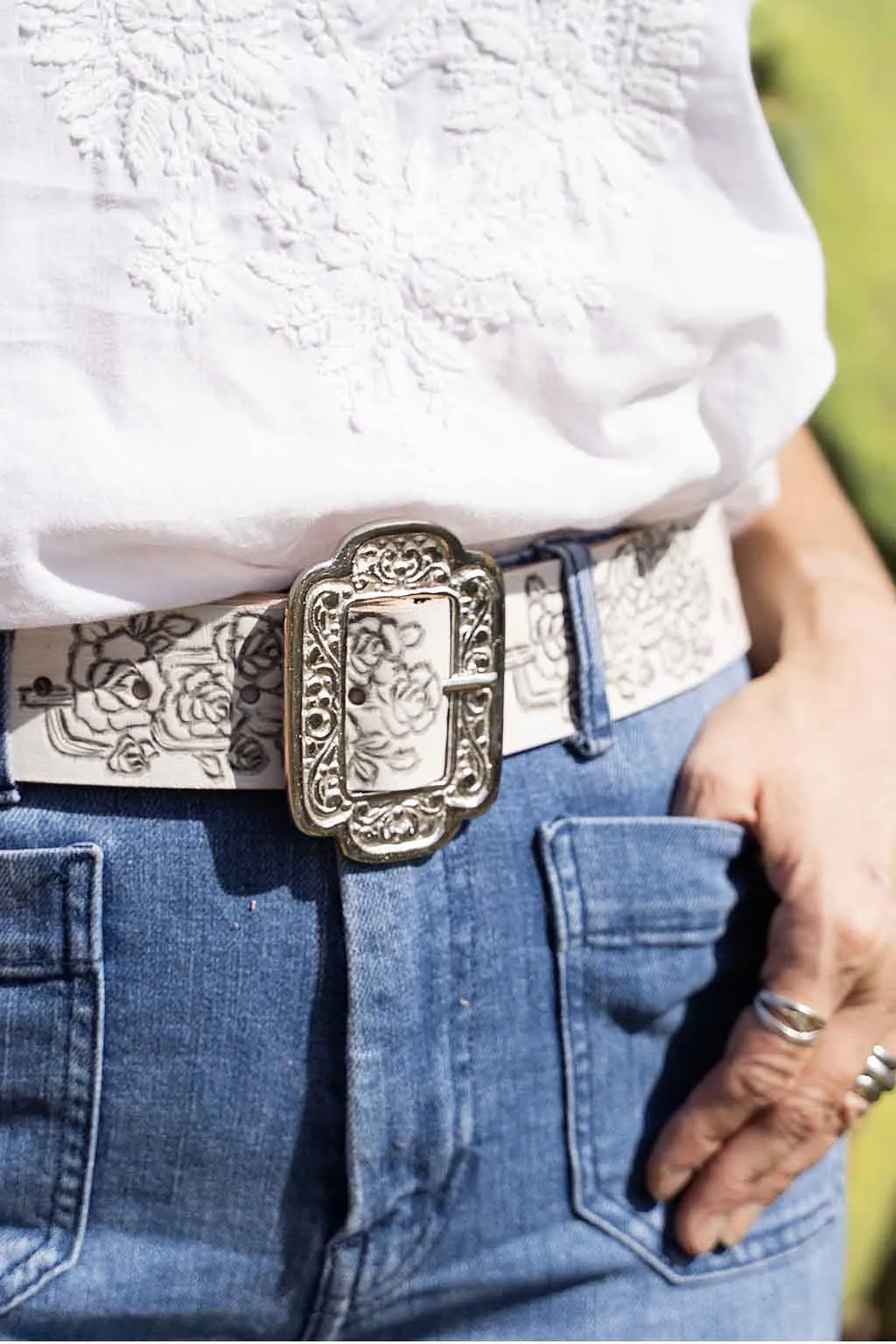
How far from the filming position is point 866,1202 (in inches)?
73.9

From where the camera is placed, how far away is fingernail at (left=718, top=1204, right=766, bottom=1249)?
0.89m

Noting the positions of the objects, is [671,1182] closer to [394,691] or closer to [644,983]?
[644,983]

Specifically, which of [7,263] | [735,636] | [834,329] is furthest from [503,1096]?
[834,329]

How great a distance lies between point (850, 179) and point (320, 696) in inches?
43.3

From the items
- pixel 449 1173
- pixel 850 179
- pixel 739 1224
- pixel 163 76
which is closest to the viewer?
pixel 163 76

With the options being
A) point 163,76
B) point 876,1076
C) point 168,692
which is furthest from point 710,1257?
point 163,76

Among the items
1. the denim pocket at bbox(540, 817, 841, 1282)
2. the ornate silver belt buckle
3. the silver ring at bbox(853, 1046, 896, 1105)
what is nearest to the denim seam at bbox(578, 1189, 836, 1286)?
the denim pocket at bbox(540, 817, 841, 1282)

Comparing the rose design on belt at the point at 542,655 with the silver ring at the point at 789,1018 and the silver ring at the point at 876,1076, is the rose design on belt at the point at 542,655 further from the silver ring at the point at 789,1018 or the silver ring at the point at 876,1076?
the silver ring at the point at 876,1076

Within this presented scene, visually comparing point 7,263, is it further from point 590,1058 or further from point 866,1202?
point 866,1202

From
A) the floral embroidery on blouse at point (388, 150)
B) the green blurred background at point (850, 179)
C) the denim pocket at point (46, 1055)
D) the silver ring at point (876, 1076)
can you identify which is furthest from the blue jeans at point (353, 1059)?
the green blurred background at point (850, 179)

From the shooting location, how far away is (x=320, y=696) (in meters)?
0.70

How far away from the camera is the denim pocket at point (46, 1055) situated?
2.30ft

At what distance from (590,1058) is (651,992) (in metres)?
0.06

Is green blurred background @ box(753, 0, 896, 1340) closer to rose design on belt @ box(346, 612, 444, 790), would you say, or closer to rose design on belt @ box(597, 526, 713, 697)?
rose design on belt @ box(597, 526, 713, 697)
